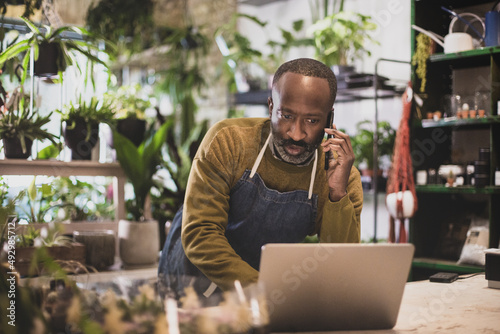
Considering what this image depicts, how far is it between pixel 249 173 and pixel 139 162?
1514 mm

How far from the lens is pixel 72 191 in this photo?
4121 millimetres

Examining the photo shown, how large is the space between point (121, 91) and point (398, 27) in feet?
7.71

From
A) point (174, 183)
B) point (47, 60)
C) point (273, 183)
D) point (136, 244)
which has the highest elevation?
point (47, 60)

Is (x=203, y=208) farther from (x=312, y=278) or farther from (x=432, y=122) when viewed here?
(x=432, y=122)

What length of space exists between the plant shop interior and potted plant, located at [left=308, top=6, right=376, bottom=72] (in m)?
0.02

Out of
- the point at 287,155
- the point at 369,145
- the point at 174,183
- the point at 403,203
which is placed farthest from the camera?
the point at 369,145

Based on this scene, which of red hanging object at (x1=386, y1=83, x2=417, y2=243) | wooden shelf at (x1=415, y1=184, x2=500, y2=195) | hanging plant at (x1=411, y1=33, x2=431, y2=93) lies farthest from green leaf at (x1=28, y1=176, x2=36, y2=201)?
hanging plant at (x1=411, y1=33, x2=431, y2=93)

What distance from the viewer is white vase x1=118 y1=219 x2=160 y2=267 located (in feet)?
10.5

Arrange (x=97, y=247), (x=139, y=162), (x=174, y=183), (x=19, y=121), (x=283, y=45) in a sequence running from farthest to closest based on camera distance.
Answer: (x=283, y=45) < (x=174, y=183) < (x=139, y=162) < (x=97, y=247) < (x=19, y=121)

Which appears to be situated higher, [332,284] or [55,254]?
[332,284]

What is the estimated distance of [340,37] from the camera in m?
4.42

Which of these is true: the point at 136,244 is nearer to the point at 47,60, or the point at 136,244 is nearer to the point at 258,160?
the point at 47,60

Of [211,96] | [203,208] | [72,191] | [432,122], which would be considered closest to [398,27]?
[432,122]

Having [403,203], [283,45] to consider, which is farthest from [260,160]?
[283,45]
